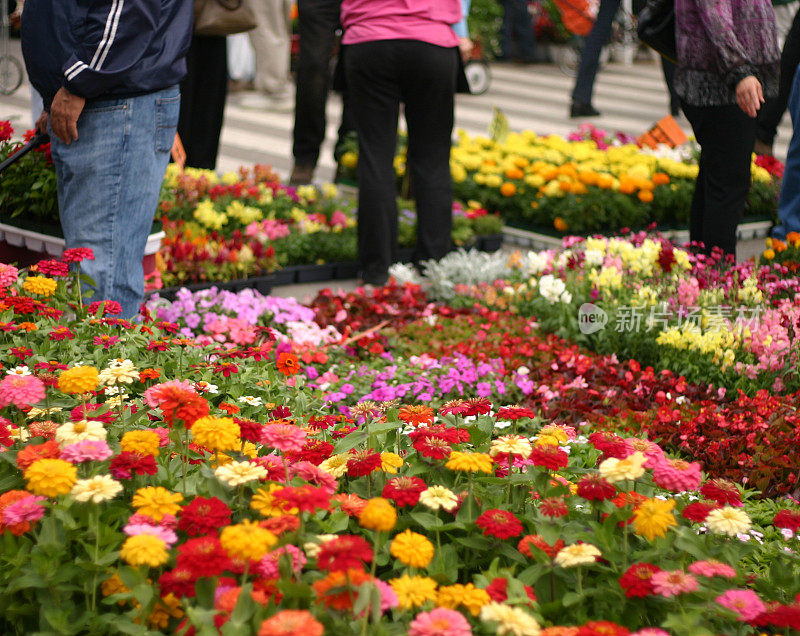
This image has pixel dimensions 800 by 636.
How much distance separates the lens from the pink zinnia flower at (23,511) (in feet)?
5.83

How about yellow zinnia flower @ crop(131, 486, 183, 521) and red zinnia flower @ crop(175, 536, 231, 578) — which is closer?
red zinnia flower @ crop(175, 536, 231, 578)

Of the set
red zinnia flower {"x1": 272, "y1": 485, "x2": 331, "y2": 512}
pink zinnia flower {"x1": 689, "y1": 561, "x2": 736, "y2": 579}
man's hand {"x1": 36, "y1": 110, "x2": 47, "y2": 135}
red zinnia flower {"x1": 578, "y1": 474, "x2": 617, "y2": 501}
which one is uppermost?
man's hand {"x1": 36, "y1": 110, "x2": 47, "y2": 135}

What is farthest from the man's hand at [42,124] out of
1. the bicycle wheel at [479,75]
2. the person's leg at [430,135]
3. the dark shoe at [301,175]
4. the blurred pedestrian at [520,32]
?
the blurred pedestrian at [520,32]

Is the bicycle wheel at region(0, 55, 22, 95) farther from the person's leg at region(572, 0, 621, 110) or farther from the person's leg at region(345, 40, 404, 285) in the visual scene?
the person's leg at region(345, 40, 404, 285)

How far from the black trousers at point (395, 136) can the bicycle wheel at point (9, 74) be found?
6.18 metres

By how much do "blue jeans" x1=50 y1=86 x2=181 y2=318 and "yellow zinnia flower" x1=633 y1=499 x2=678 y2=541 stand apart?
2.23 meters

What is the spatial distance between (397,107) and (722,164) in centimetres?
154

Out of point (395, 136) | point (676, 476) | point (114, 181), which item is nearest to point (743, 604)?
point (676, 476)

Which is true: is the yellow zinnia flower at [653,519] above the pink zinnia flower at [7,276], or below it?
below

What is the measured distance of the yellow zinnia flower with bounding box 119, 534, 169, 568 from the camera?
63.8 inches

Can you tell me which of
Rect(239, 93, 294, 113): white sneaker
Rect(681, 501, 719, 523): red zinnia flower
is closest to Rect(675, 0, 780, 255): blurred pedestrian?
Rect(681, 501, 719, 523): red zinnia flower

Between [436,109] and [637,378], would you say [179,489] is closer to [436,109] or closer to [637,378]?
[637,378]

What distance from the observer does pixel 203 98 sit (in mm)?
6387

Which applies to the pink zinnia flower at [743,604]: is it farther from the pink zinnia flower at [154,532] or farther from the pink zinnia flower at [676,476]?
the pink zinnia flower at [154,532]
